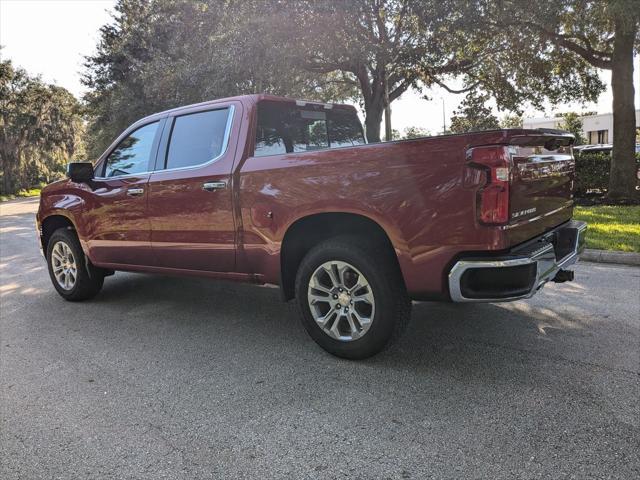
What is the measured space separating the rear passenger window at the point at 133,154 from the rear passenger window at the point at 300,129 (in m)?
1.32

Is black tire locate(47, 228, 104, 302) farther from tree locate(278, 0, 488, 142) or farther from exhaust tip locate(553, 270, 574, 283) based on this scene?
tree locate(278, 0, 488, 142)

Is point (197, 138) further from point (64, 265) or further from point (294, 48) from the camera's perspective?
point (294, 48)

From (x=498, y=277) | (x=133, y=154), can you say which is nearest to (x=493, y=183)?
(x=498, y=277)

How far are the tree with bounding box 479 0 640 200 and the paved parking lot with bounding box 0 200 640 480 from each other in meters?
8.12

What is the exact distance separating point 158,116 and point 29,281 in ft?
12.0

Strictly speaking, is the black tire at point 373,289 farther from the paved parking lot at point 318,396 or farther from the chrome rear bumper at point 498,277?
the chrome rear bumper at point 498,277

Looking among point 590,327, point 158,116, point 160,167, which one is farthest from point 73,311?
point 590,327

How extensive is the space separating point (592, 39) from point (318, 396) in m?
15.8

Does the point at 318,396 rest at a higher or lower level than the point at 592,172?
lower

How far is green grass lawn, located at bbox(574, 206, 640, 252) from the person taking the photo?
7512 millimetres

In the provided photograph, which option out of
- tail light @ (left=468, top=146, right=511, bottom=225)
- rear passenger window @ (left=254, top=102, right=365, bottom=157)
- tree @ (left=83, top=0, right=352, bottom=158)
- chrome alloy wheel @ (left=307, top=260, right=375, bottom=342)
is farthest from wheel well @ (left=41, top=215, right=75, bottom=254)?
tree @ (left=83, top=0, right=352, bottom=158)

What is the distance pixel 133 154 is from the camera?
5.35 meters

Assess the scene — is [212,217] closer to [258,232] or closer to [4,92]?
[258,232]

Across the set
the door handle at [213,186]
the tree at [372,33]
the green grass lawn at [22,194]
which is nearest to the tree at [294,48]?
the tree at [372,33]
